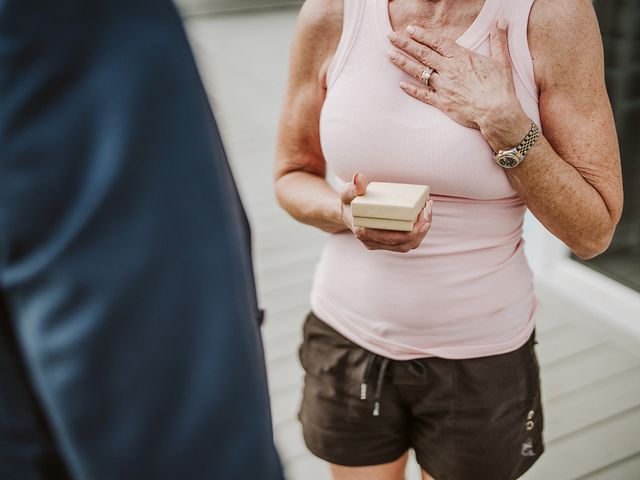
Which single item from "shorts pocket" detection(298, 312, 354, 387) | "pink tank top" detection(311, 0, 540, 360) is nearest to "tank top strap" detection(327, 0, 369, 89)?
"pink tank top" detection(311, 0, 540, 360)

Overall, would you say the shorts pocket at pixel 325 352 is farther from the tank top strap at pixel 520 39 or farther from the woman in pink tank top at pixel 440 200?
the tank top strap at pixel 520 39

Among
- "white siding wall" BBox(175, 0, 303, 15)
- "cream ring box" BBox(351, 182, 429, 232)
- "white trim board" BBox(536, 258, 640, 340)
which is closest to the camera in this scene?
"cream ring box" BBox(351, 182, 429, 232)

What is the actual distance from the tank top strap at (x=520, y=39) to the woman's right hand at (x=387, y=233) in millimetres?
244

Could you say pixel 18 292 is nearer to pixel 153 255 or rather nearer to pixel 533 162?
pixel 153 255

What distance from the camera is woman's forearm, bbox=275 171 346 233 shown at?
1166 mm

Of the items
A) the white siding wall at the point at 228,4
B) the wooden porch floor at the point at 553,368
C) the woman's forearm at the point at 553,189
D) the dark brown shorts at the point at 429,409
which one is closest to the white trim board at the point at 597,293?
the wooden porch floor at the point at 553,368

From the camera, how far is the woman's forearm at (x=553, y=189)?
95cm

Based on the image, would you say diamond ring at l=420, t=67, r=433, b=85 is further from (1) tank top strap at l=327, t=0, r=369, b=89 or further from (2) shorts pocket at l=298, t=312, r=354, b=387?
(2) shorts pocket at l=298, t=312, r=354, b=387

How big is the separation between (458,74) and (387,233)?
272 mm

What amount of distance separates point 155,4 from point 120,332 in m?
0.22

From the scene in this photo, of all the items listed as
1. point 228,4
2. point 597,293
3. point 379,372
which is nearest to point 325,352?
point 379,372

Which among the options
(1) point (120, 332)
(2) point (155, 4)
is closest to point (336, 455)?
(1) point (120, 332)

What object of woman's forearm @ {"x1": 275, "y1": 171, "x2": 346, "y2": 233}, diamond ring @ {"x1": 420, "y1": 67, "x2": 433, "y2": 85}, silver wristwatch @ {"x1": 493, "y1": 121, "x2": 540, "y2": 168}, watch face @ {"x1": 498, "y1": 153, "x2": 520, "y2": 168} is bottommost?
woman's forearm @ {"x1": 275, "y1": 171, "x2": 346, "y2": 233}

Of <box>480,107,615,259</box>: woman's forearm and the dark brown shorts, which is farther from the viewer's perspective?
the dark brown shorts
